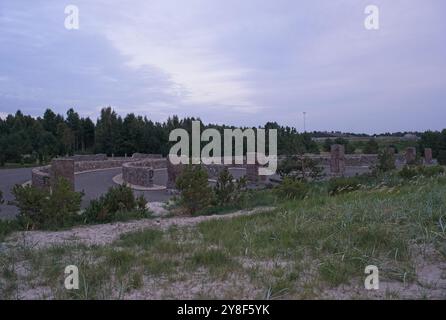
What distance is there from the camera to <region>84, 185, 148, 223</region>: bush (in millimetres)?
8477

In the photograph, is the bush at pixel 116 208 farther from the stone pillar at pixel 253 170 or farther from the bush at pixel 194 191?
the stone pillar at pixel 253 170

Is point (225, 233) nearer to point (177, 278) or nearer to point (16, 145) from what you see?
point (177, 278)

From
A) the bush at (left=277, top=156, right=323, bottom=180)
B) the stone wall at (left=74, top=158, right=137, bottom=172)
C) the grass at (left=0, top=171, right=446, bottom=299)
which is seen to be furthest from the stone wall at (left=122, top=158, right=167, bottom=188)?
the grass at (left=0, top=171, right=446, bottom=299)

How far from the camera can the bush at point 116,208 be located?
8.48 meters

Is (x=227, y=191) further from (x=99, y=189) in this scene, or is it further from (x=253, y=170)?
(x=253, y=170)

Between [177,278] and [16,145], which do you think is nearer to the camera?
[177,278]

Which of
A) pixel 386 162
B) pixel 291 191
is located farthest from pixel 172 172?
pixel 386 162

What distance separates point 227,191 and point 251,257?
5.64 meters

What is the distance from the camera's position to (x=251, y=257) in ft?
16.1

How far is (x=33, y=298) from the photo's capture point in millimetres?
3795

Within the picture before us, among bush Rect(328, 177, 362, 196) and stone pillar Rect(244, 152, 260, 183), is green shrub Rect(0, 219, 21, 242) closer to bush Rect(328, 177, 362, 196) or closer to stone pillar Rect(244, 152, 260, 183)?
bush Rect(328, 177, 362, 196)

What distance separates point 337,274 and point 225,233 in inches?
89.9

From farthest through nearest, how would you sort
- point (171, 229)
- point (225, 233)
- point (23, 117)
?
point (23, 117) → point (171, 229) → point (225, 233)
